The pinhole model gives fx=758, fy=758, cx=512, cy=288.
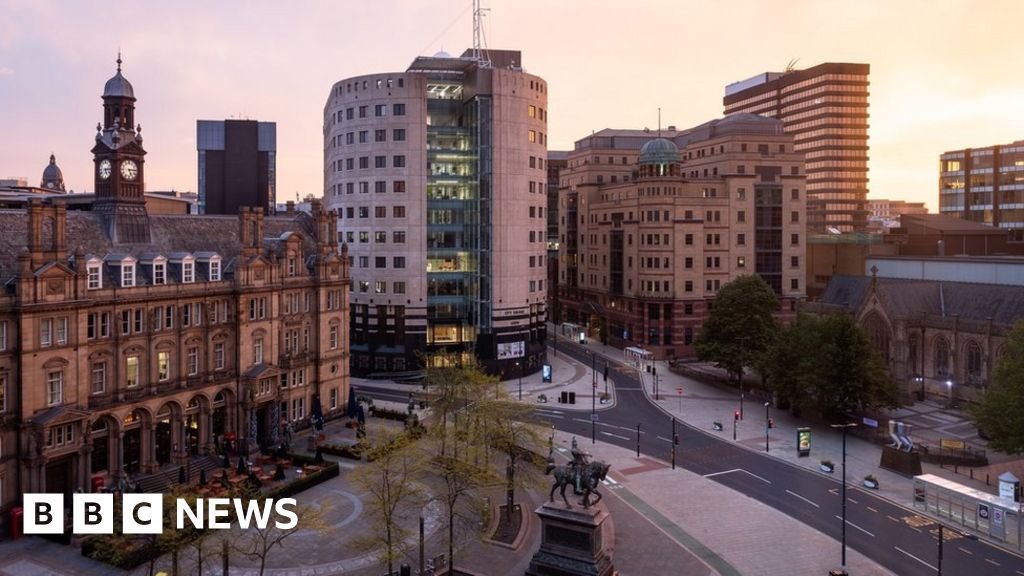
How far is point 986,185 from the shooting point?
179875 mm

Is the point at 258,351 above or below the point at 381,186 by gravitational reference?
below

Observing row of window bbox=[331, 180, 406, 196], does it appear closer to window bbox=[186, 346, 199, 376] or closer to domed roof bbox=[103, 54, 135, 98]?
domed roof bbox=[103, 54, 135, 98]

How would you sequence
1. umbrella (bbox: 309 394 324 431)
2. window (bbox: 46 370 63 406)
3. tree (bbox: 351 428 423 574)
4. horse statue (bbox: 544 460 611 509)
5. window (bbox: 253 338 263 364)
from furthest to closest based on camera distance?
1. umbrella (bbox: 309 394 324 431)
2. window (bbox: 253 338 263 364)
3. window (bbox: 46 370 63 406)
4. horse statue (bbox: 544 460 611 509)
5. tree (bbox: 351 428 423 574)

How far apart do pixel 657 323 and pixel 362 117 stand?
55.4 m

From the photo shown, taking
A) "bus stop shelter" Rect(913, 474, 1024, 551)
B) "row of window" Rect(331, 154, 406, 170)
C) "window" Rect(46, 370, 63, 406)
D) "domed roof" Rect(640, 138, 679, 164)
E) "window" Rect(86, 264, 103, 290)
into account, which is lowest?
"bus stop shelter" Rect(913, 474, 1024, 551)

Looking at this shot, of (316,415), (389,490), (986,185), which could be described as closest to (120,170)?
(316,415)

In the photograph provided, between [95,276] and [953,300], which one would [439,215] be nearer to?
[95,276]

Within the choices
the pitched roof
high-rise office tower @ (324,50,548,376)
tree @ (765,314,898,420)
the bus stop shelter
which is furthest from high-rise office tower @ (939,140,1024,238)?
the bus stop shelter

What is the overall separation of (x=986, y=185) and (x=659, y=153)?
4067 inches

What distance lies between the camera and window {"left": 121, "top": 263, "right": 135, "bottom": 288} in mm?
56281

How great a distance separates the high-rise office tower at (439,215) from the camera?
104375mm

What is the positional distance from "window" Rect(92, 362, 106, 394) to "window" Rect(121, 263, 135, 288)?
19.8 ft

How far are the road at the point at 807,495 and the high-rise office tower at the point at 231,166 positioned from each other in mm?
88971

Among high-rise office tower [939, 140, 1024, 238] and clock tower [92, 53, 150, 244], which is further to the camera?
high-rise office tower [939, 140, 1024, 238]
